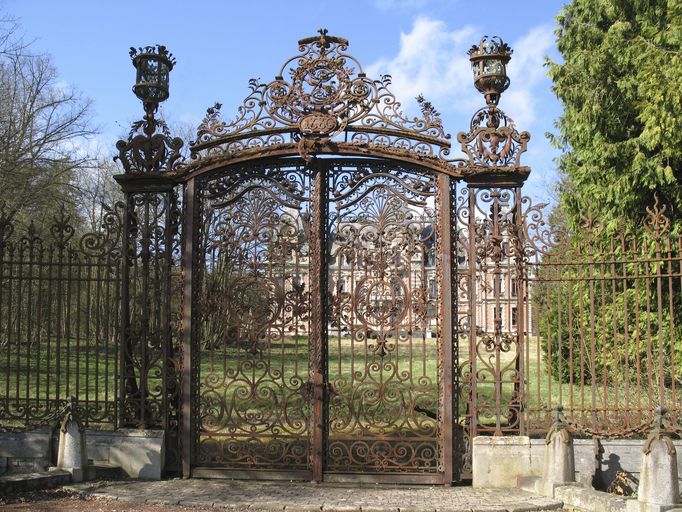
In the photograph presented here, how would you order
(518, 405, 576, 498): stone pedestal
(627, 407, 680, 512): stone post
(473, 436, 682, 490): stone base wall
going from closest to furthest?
(627, 407, 680, 512): stone post, (518, 405, 576, 498): stone pedestal, (473, 436, 682, 490): stone base wall

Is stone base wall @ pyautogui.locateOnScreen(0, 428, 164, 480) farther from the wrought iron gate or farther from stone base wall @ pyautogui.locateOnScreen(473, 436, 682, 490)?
stone base wall @ pyautogui.locateOnScreen(473, 436, 682, 490)

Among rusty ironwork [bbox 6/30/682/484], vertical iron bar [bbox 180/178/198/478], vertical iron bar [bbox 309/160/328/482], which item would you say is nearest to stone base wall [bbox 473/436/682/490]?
rusty ironwork [bbox 6/30/682/484]

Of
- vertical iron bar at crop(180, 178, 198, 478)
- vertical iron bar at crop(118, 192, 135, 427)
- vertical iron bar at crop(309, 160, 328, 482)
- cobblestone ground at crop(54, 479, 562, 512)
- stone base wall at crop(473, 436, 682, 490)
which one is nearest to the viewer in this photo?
cobblestone ground at crop(54, 479, 562, 512)

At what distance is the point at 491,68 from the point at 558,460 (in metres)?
4.15

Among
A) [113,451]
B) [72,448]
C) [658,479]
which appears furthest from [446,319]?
[72,448]

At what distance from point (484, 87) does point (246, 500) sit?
4966 mm

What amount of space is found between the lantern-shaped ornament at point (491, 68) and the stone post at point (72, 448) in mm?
5641

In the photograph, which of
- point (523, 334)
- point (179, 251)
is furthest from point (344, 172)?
point (523, 334)

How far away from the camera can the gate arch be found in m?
6.77

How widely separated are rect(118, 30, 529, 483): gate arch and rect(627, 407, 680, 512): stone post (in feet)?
4.61

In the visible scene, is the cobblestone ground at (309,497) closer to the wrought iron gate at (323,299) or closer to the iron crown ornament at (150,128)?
the wrought iron gate at (323,299)

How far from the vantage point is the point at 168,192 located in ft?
23.4

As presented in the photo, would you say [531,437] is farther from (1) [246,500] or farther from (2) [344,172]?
(2) [344,172]

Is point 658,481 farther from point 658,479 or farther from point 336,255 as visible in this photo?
point 336,255
